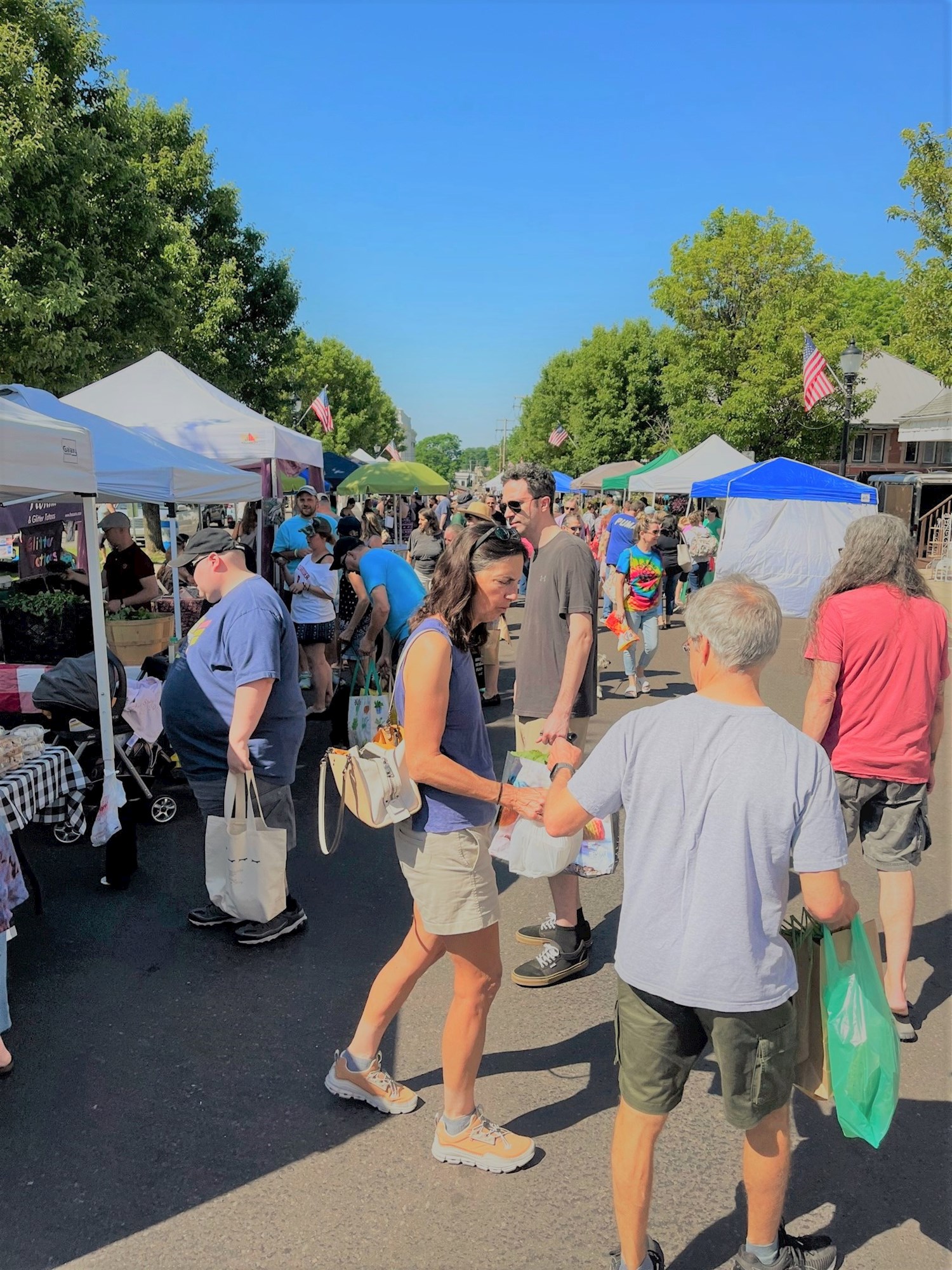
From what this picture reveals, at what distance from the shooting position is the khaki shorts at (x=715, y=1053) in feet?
6.36

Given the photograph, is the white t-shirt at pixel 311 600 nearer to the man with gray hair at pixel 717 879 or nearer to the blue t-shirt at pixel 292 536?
the blue t-shirt at pixel 292 536

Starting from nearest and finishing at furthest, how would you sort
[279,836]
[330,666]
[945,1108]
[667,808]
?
[667,808] → [945,1108] → [279,836] → [330,666]

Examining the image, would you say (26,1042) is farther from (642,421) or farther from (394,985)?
(642,421)

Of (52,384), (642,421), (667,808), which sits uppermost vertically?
(642,421)

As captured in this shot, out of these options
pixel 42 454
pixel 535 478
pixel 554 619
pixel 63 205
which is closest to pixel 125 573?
pixel 42 454

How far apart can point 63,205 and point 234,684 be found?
1221 cm

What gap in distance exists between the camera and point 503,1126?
2.82 m

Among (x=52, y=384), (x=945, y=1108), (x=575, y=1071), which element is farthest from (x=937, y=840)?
→ (x=52, y=384)

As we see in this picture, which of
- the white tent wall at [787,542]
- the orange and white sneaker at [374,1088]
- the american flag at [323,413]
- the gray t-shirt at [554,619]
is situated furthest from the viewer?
the american flag at [323,413]

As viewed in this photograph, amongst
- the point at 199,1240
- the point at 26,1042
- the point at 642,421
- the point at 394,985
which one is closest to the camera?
the point at 199,1240

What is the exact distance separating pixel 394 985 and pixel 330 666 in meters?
6.23

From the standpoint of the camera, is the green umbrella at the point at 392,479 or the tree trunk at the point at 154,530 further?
the tree trunk at the point at 154,530

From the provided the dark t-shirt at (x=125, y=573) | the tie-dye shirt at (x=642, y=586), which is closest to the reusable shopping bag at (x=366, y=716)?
the dark t-shirt at (x=125, y=573)

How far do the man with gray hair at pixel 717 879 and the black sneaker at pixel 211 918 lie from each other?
100 inches
